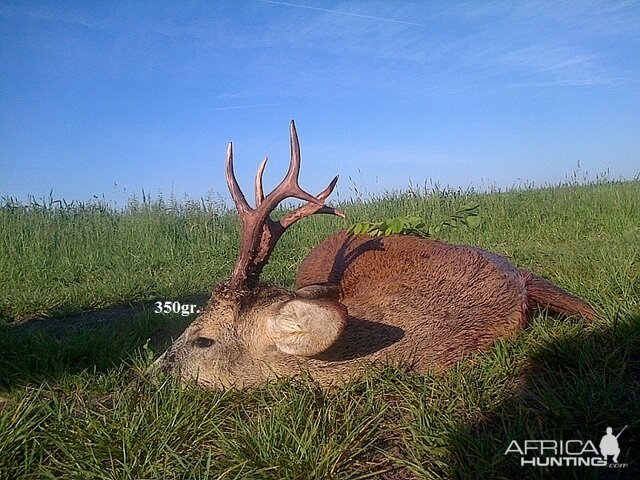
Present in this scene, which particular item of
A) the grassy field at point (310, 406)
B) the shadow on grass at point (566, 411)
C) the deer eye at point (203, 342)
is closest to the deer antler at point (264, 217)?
the deer eye at point (203, 342)

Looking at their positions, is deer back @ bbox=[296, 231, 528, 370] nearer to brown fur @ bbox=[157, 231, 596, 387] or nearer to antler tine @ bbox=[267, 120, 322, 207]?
brown fur @ bbox=[157, 231, 596, 387]

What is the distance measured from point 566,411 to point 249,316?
4.79 feet

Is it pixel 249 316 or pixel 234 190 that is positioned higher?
pixel 234 190

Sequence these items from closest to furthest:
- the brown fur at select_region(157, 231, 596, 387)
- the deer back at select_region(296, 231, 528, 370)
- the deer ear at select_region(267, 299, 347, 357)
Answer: the deer ear at select_region(267, 299, 347, 357), the brown fur at select_region(157, 231, 596, 387), the deer back at select_region(296, 231, 528, 370)

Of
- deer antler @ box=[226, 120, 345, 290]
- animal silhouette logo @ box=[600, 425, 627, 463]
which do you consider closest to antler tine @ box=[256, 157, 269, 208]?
deer antler @ box=[226, 120, 345, 290]

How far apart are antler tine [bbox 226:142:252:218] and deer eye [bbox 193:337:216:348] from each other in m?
0.64

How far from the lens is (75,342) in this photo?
12.2 feet

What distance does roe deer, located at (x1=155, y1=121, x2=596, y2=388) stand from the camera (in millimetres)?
2840

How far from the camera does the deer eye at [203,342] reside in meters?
2.98

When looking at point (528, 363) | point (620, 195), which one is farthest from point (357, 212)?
point (528, 363)

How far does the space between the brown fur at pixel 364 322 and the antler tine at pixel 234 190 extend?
0.41m

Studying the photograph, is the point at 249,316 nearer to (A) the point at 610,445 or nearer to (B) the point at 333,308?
(B) the point at 333,308

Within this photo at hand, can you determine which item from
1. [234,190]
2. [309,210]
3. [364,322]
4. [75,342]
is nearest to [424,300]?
[364,322]

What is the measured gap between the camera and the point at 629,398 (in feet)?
8.23
